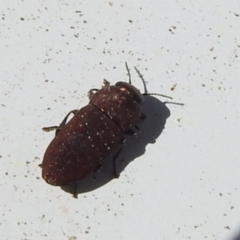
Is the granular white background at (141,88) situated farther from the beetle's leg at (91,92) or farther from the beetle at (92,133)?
the beetle at (92,133)

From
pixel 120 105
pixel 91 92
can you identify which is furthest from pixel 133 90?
pixel 91 92

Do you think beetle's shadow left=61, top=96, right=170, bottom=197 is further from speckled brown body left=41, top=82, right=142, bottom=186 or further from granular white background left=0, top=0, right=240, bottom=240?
speckled brown body left=41, top=82, right=142, bottom=186

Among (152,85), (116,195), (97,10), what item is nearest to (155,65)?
(152,85)

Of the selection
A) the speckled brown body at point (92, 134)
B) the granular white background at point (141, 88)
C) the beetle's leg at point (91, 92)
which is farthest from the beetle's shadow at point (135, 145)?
the beetle's leg at point (91, 92)

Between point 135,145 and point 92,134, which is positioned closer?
point 92,134

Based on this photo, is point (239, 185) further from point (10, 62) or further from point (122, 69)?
point (10, 62)

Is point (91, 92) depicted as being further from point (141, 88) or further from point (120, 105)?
point (141, 88)
